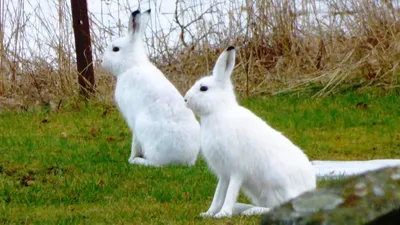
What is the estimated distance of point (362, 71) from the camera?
11.9m

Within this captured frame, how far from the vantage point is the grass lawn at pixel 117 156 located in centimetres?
623

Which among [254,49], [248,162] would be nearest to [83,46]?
[254,49]

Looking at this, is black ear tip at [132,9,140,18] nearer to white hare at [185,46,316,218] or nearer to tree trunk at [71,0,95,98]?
white hare at [185,46,316,218]

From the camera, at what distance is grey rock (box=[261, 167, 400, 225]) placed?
2982 millimetres

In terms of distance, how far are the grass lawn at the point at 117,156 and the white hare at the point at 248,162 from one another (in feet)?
0.69

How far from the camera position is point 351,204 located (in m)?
3.05

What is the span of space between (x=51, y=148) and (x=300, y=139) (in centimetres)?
250

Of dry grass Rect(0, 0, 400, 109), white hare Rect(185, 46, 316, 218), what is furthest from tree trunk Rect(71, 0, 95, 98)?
white hare Rect(185, 46, 316, 218)

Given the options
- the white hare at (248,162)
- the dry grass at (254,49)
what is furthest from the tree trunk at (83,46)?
the white hare at (248,162)

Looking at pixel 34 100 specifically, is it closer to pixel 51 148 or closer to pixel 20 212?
pixel 51 148

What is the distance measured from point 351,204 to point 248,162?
2.65 m

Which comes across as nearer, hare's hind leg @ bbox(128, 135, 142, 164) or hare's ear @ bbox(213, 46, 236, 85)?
hare's ear @ bbox(213, 46, 236, 85)

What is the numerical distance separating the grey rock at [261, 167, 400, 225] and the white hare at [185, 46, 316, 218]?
2.43 metres

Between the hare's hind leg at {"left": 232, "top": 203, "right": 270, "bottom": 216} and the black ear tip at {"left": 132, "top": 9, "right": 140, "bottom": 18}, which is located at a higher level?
the black ear tip at {"left": 132, "top": 9, "right": 140, "bottom": 18}
